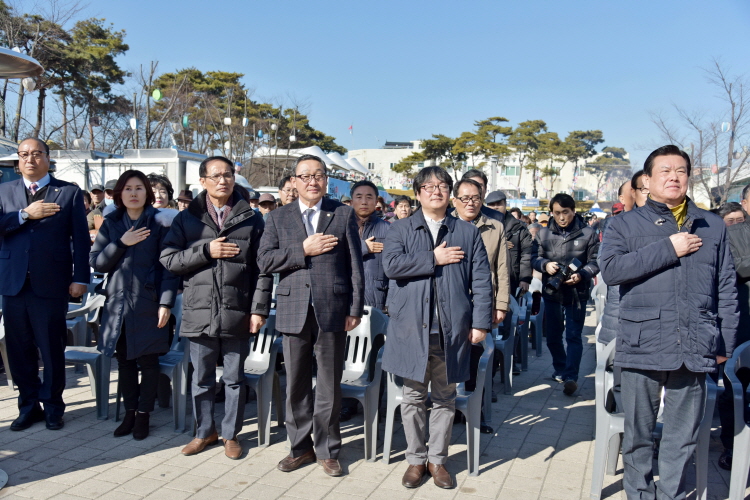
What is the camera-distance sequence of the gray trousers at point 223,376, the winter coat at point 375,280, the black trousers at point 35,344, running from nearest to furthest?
the gray trousers at point 223,376
the black trousers at point 35,344
the winter coat at point 375,280

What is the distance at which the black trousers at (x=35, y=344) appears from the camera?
422 cm

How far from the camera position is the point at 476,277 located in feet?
11.5

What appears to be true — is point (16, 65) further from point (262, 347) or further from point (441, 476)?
point (441, 476)

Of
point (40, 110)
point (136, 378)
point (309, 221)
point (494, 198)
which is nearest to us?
point (309, 221)

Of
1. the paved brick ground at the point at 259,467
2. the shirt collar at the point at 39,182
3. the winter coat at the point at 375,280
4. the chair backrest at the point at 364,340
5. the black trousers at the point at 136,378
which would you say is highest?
the shirt collar at the point at 39,182

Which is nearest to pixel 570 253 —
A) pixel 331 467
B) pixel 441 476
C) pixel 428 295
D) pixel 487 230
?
pixel 487 230

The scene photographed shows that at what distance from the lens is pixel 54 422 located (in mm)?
4336

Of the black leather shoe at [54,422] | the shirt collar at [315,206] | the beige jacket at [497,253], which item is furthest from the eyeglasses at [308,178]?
the black leather shoe at [54,422]

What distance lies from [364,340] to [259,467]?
1227 mm

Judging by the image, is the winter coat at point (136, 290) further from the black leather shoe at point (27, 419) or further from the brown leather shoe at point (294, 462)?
the brown leather shoe at point (294, 462)

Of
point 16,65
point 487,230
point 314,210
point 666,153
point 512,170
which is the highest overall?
point 512,170

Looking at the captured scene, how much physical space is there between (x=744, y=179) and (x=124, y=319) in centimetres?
2642

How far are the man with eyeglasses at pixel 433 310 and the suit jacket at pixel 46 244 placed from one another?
2.40m

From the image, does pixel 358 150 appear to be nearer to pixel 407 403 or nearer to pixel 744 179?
pixel 744 179
